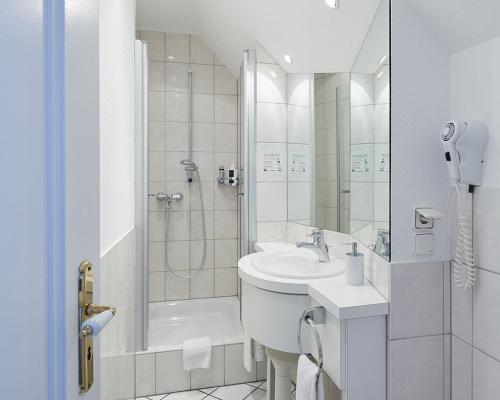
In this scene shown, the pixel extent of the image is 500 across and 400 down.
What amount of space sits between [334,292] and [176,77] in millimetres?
2269

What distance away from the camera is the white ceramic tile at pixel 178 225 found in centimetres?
270

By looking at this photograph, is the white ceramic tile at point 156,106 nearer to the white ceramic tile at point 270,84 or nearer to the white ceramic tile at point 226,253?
the white ceramic tile at point 270,84

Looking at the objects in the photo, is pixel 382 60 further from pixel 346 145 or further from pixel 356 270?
pixel 356 270

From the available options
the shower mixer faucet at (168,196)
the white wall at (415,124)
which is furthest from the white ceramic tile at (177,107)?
the white wall at (415,124)

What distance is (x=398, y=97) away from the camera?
39.0 inches

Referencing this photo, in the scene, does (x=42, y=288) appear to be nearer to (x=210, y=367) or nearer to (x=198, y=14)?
(x=210, y=367)

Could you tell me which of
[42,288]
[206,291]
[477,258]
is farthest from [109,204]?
[206,291]

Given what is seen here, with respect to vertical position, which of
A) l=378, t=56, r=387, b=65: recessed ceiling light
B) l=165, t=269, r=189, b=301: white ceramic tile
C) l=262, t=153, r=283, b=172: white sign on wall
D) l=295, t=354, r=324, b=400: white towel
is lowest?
l=165, t=269, r=189, b=301: white ceramic tile

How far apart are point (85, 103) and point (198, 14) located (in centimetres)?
222

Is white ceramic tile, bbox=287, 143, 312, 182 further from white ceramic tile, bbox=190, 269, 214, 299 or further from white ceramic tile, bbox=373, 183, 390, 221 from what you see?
white ceramic tile, bbox=190, 269, 214, 299

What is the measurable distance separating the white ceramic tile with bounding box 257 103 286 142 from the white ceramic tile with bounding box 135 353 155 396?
1.51 meters

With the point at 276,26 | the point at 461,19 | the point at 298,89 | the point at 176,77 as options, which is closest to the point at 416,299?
the point at 461,19

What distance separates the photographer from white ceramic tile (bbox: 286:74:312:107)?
1.86m

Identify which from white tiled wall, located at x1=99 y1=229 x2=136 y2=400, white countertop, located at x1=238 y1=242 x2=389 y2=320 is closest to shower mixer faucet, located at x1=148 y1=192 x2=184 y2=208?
white tiled wall, located at x1=99 y1=229 x2=136 y2=400
